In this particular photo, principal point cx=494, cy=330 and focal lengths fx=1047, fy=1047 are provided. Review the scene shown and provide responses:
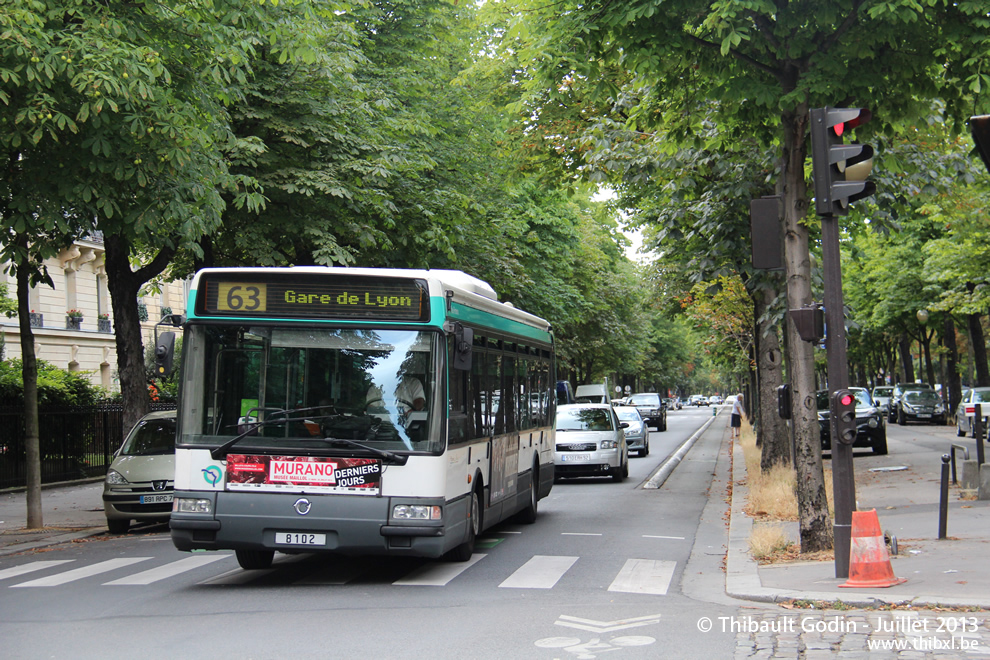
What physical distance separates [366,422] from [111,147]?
4.97 metres

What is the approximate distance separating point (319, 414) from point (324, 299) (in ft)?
3.47

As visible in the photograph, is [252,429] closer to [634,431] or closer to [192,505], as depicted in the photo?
[192,505]

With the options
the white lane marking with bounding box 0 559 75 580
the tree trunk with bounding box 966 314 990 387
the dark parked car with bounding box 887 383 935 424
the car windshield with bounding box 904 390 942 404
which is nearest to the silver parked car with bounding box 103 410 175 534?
the white lane marking with bounding box 0 559 75 580

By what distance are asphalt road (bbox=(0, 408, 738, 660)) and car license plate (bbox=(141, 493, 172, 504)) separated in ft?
3.66

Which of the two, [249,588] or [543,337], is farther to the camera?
[543,337]

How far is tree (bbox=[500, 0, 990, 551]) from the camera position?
9914 mm

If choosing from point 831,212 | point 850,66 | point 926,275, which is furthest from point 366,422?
point 926,275

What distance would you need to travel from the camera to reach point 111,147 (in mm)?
11805

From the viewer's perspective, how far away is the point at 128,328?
17656 millimetres

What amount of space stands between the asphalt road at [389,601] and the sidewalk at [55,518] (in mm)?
857

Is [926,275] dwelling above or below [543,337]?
above

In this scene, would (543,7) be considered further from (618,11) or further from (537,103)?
(537,103)

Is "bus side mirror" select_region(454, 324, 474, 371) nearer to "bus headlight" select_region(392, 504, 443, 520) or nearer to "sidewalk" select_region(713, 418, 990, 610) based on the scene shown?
"bus headlight" select_region(392, 504, 443, 520)

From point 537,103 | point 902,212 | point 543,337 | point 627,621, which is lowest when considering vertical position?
point 627,621
